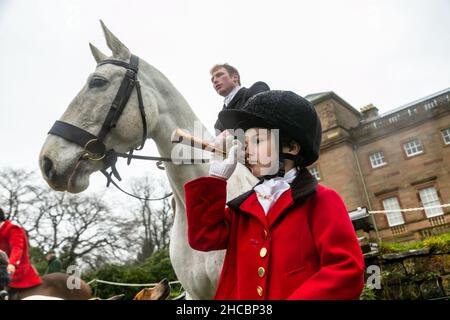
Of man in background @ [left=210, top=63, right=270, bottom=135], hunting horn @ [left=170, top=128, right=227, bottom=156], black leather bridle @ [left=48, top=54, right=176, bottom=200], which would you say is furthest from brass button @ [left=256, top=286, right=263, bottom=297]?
man in background @ [left=210, top=63, right=270, bottom=135]

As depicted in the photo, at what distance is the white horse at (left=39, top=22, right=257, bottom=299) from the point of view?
231 centimetres

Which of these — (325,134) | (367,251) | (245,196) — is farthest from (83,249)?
(245,196)

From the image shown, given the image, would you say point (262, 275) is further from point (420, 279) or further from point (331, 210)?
point (420, 279)

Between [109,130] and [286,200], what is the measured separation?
158 centimetres

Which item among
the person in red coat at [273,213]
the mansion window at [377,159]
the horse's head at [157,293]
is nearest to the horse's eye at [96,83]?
the person in red coat at [273,213]

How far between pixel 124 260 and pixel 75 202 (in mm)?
6458

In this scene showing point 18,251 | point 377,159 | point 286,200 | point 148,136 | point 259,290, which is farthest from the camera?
point 377,159

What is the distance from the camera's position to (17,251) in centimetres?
507

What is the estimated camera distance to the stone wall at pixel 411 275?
4934mm

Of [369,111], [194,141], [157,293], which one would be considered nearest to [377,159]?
[369,111]

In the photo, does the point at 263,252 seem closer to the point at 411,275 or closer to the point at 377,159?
the point at 411,275

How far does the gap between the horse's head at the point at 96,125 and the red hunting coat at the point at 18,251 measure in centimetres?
363

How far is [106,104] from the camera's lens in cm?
258

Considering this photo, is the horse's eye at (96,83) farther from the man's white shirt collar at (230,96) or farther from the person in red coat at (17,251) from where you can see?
the person in red coat at (17,251)
